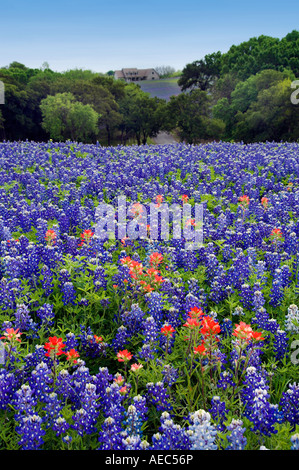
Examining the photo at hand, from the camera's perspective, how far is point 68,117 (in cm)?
5100

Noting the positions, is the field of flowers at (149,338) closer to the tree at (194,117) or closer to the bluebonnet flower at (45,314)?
the bluebonnet flower at (45,314)

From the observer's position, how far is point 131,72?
156m

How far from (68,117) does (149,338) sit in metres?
50.9

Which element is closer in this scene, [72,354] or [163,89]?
[72,354]

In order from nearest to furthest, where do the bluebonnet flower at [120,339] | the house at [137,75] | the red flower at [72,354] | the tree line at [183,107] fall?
→ the red flower at [72,354] → the bluebonnet flower at [120,339] → the tree line at [183,107] → the house at [137,75]

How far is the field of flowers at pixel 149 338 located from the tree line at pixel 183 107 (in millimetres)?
43611

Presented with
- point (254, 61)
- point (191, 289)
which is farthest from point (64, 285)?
point (254, 61)

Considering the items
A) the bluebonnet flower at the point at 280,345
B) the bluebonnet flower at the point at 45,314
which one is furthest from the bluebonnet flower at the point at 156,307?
the bluebonnet flower at the point at 280,345

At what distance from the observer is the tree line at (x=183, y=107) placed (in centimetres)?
4803

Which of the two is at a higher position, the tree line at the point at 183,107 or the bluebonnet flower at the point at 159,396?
the tree line at the point at 183,107

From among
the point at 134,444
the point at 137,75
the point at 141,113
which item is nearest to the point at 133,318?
Result: the point at 134,444

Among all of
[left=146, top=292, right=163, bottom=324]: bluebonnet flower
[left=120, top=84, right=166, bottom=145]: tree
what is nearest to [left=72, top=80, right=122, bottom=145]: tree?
[left=120, top=84, right=166, bottom=145]: tree

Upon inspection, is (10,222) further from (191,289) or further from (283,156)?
(283,156)

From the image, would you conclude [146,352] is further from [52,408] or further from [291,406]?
[291,406]
